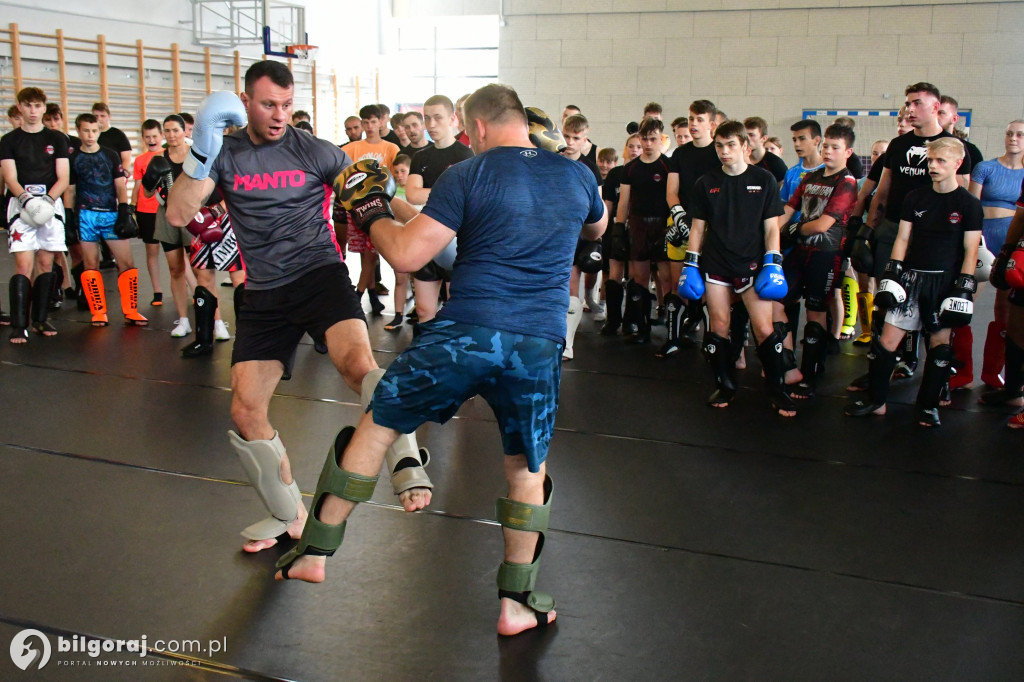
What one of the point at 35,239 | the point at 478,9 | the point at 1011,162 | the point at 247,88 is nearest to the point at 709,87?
the point at 478,9

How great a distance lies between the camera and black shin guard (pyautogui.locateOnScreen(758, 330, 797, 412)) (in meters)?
4.78

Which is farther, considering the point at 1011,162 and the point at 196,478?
the point at 1011,162

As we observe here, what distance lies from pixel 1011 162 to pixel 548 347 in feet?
17.8

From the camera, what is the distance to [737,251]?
4.73m

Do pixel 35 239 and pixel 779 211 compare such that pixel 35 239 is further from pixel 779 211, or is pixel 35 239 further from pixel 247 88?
pixel 779 211

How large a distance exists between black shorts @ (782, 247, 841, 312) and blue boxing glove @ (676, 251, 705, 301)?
0.96 m

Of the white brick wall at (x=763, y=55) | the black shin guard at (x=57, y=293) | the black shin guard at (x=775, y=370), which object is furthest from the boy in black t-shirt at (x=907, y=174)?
the white brick wall at (x=763, y=55)

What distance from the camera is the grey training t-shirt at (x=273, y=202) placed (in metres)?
3.14

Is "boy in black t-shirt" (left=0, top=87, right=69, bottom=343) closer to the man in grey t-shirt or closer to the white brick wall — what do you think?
the man in grey t-shirt

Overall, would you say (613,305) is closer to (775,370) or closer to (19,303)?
(775,370)

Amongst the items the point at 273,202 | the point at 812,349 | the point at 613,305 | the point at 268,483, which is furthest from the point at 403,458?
the point at 613,305

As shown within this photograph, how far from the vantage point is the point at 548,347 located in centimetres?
246

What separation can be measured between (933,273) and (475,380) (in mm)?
3275

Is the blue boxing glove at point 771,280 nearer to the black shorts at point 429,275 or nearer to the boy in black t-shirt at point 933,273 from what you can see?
the boy in black t-shirt at point 933,273
